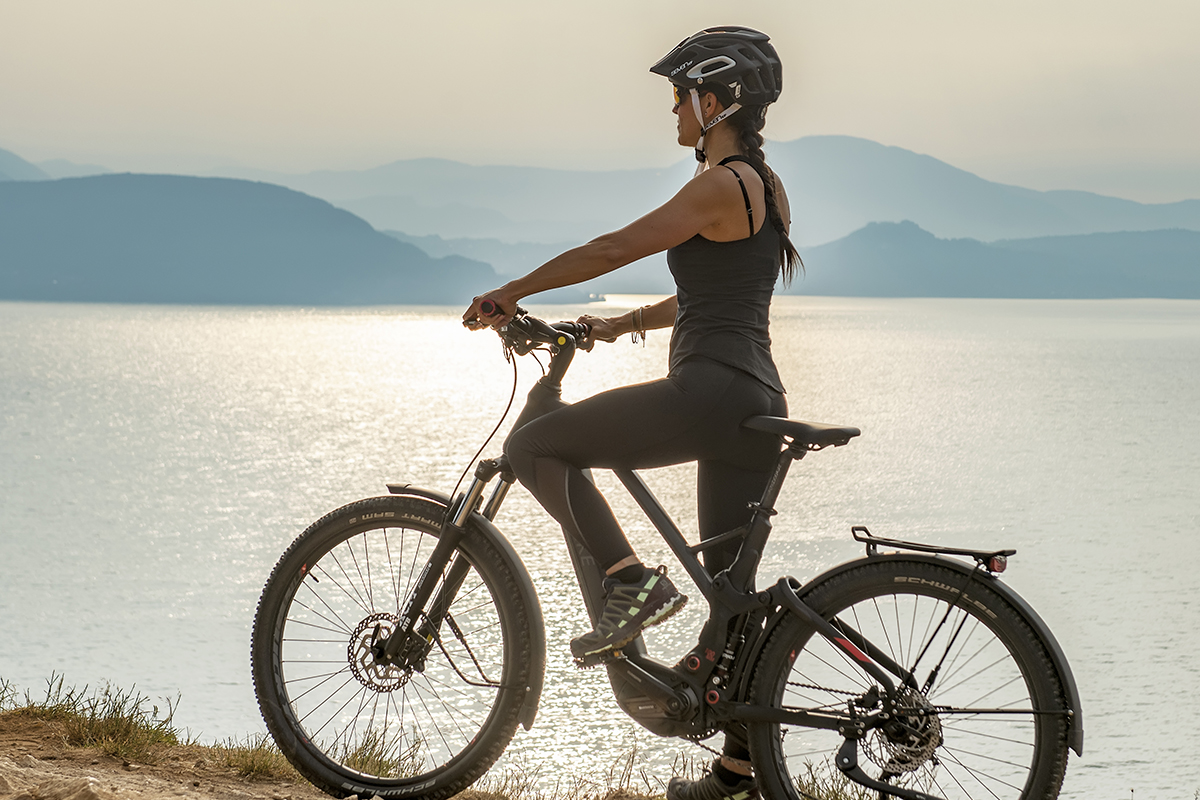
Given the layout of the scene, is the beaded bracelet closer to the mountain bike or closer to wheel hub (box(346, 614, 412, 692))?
the mountain bike

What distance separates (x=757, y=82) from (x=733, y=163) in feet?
0.98

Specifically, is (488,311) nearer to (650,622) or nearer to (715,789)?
(650,622)

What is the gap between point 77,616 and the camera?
3659 centimetres

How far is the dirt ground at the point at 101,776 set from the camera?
3557mm

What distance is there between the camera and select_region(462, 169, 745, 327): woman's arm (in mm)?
3219

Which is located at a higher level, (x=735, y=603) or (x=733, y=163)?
(x=733, y=163)

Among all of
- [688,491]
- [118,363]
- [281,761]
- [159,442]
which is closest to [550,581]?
[688,491]

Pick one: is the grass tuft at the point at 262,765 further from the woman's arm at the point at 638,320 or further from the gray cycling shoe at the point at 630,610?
the woman's arm at the point at 638,320

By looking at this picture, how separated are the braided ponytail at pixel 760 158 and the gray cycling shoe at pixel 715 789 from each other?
1634 millimetres

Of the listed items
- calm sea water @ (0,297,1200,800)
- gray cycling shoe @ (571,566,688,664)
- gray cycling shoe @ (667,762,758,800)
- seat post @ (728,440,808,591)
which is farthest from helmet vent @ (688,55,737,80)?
calm sea water @ (0,297,1200,800)

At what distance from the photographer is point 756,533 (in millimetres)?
3459

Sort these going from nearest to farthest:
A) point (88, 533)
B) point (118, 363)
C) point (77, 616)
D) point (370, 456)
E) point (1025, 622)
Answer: point (1025, 622) < point (77, 616) < point (88, 533) < point (370, 456) < point (118, 363)

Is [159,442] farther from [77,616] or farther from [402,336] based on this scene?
[402,336]

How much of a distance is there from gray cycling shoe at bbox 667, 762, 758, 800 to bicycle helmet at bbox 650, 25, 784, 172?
6.77 ft
